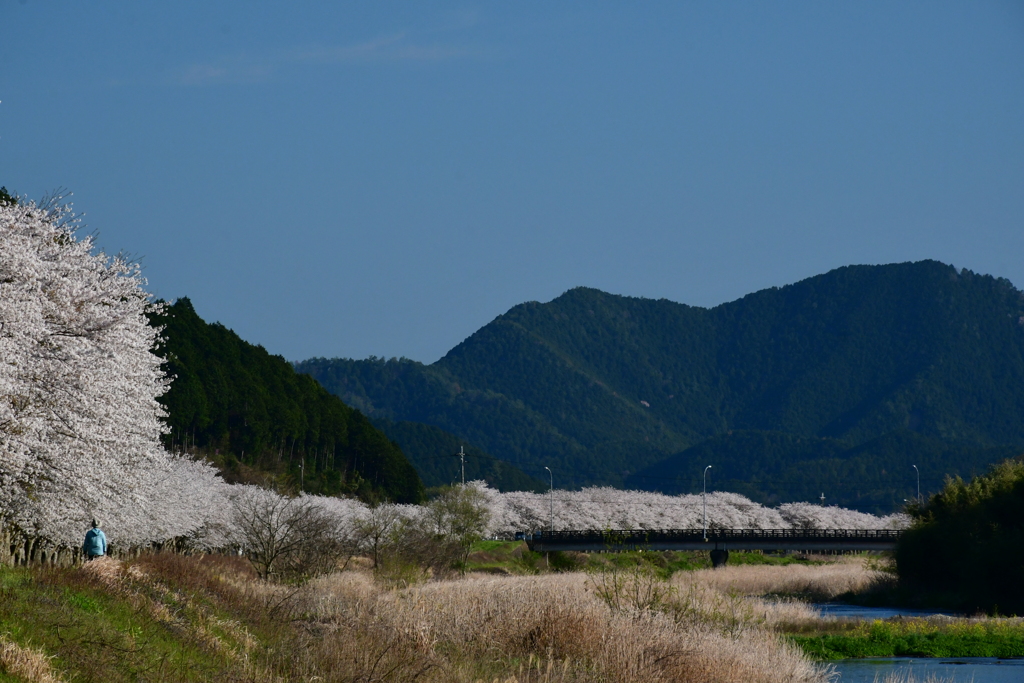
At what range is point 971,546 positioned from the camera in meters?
60.8

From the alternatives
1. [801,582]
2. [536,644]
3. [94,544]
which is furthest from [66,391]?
[801,582]

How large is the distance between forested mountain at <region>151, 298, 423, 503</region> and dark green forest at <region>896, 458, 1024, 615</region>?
204ft

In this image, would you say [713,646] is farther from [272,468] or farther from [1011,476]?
[272,468]

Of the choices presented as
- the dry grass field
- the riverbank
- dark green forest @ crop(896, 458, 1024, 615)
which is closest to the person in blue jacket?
the dry grass field

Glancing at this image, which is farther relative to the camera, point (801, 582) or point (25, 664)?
point (801, 582)

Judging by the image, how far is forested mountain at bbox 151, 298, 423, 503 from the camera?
115000mm

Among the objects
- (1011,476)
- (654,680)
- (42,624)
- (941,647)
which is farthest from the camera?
(1011,476)

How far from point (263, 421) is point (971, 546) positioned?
286 ft

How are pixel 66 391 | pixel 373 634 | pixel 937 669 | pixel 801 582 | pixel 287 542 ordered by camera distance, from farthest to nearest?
pixel 801 582, pixel 287 542, pixel 937 669, pixel 66 391, pixel 373 634

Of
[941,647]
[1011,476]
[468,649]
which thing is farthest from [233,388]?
[468,649]

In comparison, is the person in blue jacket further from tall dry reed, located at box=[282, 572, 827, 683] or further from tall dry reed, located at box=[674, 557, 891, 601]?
tall dry reed, located at box=[674, 557, 891, 601]

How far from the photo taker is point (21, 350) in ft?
85.1

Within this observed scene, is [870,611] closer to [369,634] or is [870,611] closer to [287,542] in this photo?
[287,542]

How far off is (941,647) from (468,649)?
24.8 m
